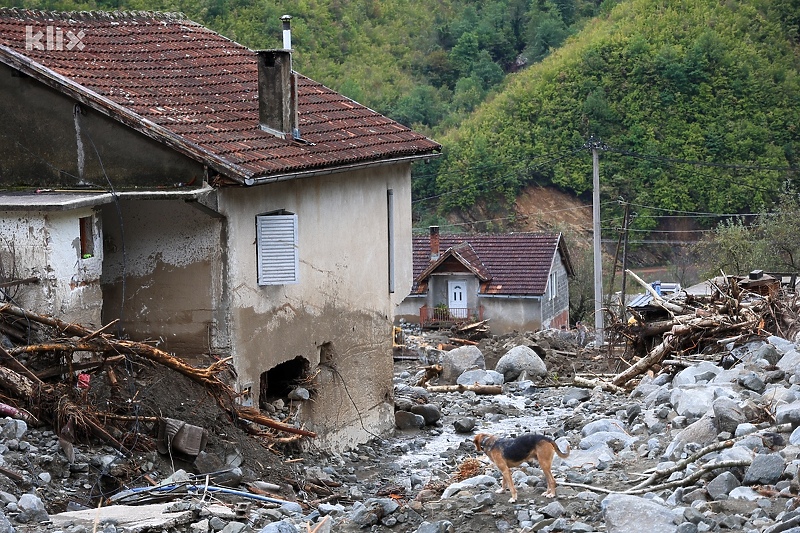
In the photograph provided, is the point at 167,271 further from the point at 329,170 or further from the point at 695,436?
the point at 695,436

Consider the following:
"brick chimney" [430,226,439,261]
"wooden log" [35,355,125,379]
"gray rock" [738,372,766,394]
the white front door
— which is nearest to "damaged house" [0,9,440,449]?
"wooden log" [35,355,125,379]

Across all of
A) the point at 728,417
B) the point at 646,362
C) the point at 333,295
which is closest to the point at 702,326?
the point at 646,362

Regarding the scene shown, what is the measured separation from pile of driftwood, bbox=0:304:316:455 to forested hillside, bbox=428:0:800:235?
45.6 metres

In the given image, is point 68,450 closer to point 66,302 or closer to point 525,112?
point 66,302

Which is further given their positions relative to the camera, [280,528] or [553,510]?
[280,528]

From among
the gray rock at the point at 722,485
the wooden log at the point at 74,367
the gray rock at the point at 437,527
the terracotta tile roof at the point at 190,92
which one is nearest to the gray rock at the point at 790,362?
the gray rock at the point at 722,485

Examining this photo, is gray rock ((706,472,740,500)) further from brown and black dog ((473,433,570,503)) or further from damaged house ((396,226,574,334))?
damaged house ((396,226,574,334))

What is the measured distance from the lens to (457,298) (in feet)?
136

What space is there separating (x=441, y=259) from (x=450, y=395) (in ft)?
68.7

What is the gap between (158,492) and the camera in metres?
10.0

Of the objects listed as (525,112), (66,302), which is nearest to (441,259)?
(525,112)

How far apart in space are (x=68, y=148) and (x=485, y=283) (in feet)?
93.6

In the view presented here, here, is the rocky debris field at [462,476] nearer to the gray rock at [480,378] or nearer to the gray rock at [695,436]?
the gray rock at [695,436]

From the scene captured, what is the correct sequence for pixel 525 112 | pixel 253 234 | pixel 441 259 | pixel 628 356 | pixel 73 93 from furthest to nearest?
1. pixel 525 112
2. pixel 441 259
3. pixel 628 356
4. pixel 253 234
5. pixel 73 93
